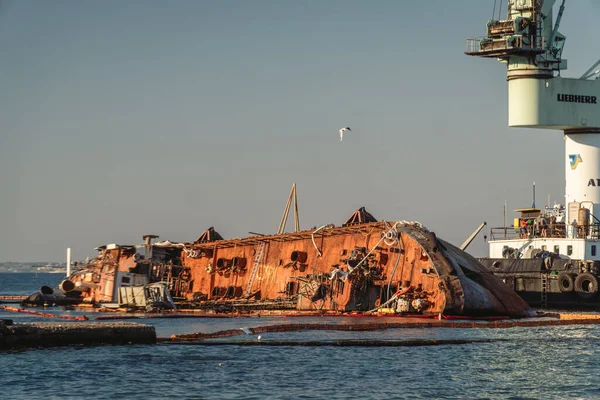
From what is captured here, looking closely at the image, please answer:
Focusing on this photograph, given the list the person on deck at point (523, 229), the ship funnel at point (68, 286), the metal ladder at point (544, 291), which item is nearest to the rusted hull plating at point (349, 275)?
the ship funnel at point (68, 286)

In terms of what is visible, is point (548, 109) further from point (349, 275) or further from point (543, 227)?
point (349, 275)

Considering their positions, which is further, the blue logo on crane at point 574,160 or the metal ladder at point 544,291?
the blue logo on crane at point 574,160

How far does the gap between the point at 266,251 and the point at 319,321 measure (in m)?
12.9

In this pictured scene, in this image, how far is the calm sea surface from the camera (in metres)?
27.9

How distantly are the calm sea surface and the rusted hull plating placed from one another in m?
7.94

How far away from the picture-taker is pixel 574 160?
72375 mm

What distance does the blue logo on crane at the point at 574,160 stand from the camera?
7225cm

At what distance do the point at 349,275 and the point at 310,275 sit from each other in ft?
8.20

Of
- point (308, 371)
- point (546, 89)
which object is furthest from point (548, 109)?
point (308, 371)

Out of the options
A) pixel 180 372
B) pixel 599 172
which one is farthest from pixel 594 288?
pixel 180 372

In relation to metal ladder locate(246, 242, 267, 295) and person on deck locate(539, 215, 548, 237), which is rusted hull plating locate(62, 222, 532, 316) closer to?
metal ladder locate(246, 242, 267, 295)

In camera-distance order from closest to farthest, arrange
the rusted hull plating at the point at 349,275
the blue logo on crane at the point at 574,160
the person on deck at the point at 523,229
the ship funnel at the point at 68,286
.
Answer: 1. the rusted hull plating at the point at 349,275
2. the ship funnel at the point at 68,286
3. the person on deck at the point at 523,229
4. the blue logo on crane at the point at 574,160

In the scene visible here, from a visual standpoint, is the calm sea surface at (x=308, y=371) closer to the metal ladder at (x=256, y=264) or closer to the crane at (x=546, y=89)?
the metal ladder at (x=256, y=264)

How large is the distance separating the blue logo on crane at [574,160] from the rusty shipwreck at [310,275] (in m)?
21.7
